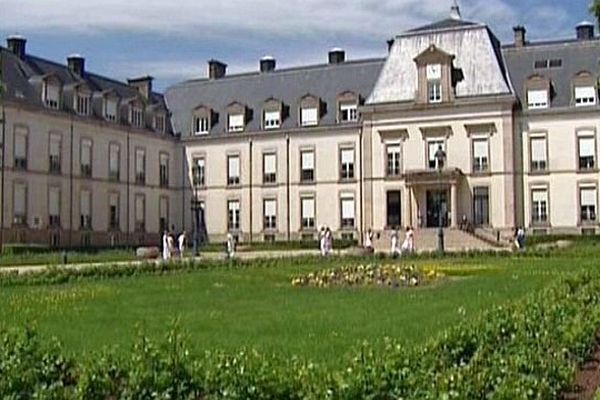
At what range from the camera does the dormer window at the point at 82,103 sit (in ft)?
186

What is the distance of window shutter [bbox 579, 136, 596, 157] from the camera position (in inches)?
2151

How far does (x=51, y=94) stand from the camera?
54.4 meters

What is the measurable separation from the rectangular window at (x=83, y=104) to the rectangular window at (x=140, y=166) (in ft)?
18.1

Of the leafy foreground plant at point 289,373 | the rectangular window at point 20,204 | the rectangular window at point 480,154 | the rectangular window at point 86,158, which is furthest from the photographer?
the rectangular window at point 86,158

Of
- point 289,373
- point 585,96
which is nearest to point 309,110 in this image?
point 585,96

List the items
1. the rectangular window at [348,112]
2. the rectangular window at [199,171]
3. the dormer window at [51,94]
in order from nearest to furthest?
the dormer window at [51,94] < the rectangular window at [348,112] < the rectangular window at [199,171]

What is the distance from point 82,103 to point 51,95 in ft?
9.70

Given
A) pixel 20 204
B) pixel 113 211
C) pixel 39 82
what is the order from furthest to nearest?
pixel 113 211 < pixel 39 82 < pixel 20 204

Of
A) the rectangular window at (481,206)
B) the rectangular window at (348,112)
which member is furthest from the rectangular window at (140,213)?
the rectangular window at (481,206)

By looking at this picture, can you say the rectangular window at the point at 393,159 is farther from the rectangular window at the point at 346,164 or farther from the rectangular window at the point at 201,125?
the rectangular window at the point at 201,125

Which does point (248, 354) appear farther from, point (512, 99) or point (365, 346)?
point (512, 99)

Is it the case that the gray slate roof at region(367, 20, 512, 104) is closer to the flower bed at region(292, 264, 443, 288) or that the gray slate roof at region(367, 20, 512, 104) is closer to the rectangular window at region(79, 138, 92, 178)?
the rectangular window at region(79, 138, 92, 178)

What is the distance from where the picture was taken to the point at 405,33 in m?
59.9

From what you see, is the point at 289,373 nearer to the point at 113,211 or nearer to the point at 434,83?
the point at 434,83
